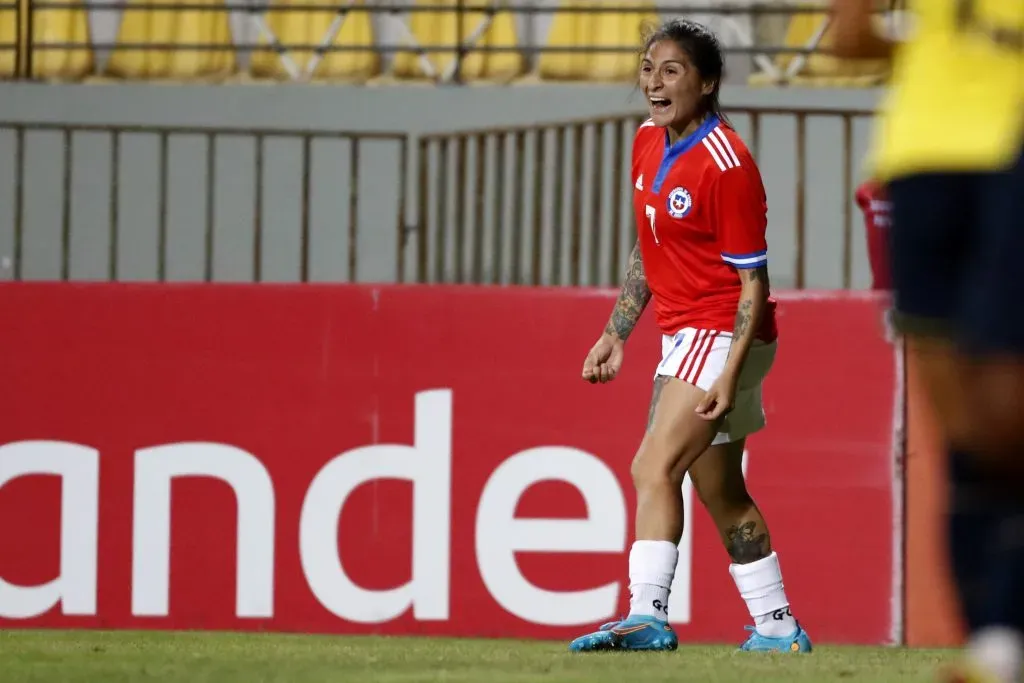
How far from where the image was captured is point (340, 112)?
44.1 ft

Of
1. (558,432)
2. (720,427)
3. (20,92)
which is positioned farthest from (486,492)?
(20,92)

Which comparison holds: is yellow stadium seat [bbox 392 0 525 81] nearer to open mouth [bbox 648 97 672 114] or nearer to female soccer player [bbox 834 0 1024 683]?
open mouth [bbox 648 97 672 114]

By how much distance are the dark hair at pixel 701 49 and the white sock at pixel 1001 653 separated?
3689 mm

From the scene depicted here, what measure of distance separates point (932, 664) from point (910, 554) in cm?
181

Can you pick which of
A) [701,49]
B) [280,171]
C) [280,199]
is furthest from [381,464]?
[280,171]

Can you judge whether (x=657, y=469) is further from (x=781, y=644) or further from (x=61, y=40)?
(x=61, y=40)

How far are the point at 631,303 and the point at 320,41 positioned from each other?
7.68 meters

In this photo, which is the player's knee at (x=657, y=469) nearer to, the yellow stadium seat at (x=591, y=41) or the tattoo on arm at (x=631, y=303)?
the tattoo on arm at (x=631, y=303)

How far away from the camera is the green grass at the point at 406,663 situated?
218 inches

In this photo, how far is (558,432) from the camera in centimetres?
845

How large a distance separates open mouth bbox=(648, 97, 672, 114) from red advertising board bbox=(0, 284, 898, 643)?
2169 millimetres

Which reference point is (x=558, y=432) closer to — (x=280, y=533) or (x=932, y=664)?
(x=280, y=533)

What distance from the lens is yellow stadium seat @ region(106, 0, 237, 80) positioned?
13930 mm

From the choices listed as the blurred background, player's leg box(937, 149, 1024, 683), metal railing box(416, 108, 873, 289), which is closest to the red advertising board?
metal railing box(416, 108, 873, 289)
